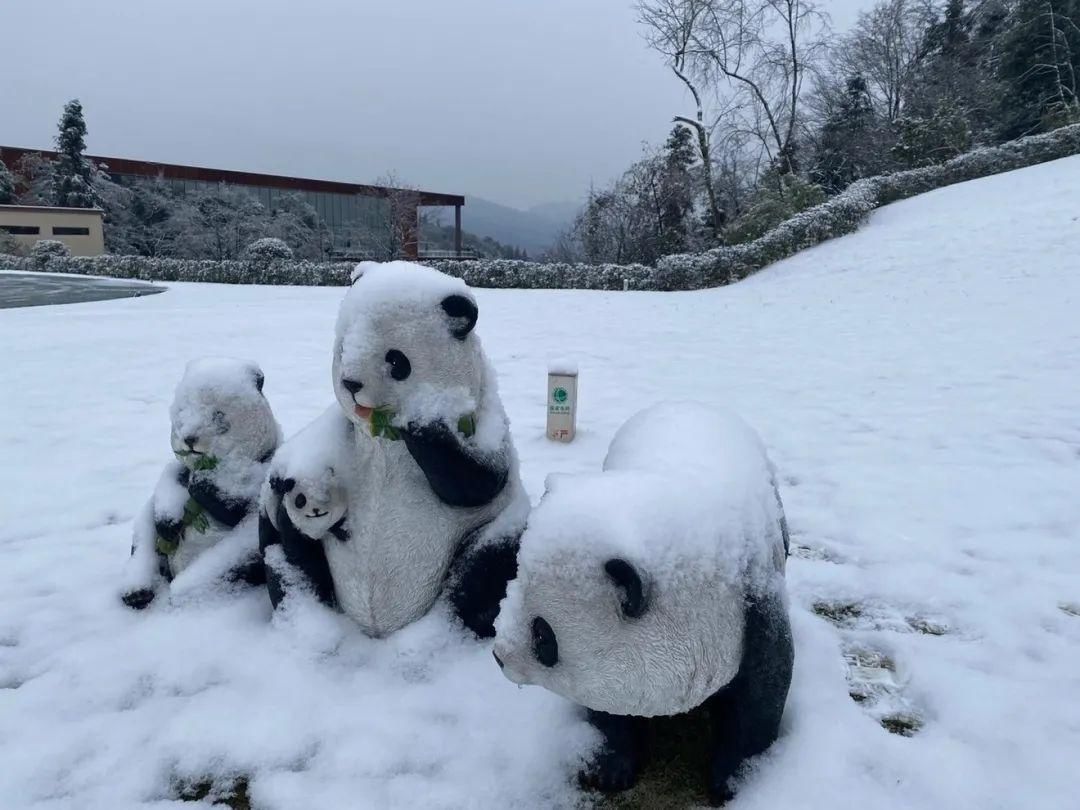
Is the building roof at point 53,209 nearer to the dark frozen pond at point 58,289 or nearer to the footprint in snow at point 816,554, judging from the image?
the dark frozen pond at point 58,289

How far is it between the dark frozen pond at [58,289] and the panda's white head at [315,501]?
12379mm

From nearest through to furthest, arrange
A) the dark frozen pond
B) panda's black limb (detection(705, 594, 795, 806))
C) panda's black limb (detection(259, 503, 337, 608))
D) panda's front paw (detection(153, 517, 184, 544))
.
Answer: panda's black limb (detection(705, 594, 795, 806)) < panda's black limb (detection(259, 503, 337, 608)) < panda's front paw (detection(153, 517, 184, 544)) < the dark frozen pond

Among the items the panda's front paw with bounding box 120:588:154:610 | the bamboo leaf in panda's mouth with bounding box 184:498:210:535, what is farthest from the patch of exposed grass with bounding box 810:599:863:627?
the panda's front paw with bounding box 120:588:154:610

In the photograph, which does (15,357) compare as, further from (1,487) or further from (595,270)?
(595,270)

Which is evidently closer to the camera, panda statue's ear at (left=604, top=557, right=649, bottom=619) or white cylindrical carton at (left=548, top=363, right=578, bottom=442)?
panda statue's ear at (left=604, top=557, right=649, bottom=619)

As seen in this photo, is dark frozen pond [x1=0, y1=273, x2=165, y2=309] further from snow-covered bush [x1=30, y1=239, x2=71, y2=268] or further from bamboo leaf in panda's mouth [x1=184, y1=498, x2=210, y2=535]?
bamboo leaf in panda's mouth [x1=184, y1=498, x2=210, y2=535]

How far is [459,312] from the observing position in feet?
5.77

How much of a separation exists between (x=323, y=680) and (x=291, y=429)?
2.96m

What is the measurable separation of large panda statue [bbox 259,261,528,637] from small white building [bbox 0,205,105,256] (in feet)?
102

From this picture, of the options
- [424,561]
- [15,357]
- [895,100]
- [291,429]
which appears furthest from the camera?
[895,100]

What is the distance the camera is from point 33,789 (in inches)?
65.4

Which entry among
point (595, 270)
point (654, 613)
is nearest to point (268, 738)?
point (654, 613)

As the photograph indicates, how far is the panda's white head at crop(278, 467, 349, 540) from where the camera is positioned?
1.85 meters

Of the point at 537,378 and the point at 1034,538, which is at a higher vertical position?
the point at 537,378
